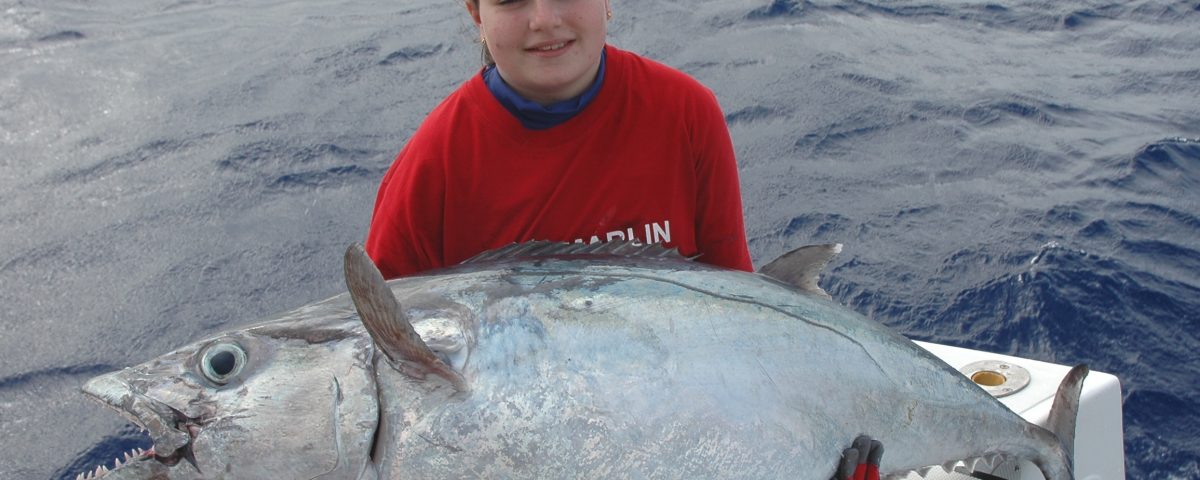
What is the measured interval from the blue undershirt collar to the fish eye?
114 cm

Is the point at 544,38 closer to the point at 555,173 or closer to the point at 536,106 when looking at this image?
the point at 536,106

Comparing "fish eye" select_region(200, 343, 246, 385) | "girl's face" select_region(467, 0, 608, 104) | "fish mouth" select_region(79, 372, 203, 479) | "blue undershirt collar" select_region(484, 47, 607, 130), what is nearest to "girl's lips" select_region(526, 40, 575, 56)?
"girl's face" select_region(467, 0, 608, 104)

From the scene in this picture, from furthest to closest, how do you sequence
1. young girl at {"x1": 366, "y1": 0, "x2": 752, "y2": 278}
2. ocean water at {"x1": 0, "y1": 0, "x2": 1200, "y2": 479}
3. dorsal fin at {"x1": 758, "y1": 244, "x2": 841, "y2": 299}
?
ocean water at {"x1": 0, "y1": 0, "x2": 1200, "y2": 479}
young girl at {"x1": 366, "y1": 0, "x2": 752, "y2": 278}
dorsal fin at {"x1": 758, "y1": 244, "x2": 841, "y2": 299}

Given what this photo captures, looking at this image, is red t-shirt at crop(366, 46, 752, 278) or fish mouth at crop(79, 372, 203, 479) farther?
red t-shirt at crop(366, 46, 752, 278)

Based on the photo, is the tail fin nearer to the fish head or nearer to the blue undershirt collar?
the blue undershirt collar

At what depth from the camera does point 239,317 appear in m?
5.46

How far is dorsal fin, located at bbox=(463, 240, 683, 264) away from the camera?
2.02m

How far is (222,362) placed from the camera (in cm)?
160

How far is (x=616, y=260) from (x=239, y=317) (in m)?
4.10

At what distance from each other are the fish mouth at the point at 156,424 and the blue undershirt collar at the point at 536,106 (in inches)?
49.8

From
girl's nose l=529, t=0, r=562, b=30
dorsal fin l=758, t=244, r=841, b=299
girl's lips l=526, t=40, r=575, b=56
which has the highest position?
girl's nose l=529, t=0, r=562, b=30

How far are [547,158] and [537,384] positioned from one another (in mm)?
1032

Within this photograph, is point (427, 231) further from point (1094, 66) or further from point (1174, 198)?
point (1094, 66)

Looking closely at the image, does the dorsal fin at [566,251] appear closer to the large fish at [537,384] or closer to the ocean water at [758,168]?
the large fish at [537,384]
